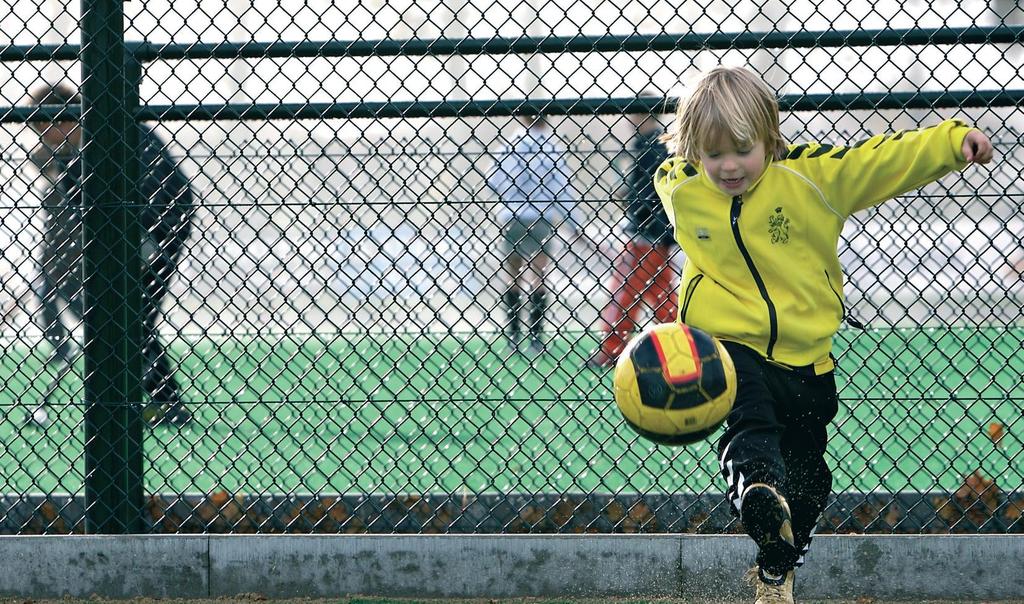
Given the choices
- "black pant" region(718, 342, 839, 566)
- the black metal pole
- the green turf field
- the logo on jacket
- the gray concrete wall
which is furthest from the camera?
the green turf field

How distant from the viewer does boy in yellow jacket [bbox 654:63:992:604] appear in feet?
9.05

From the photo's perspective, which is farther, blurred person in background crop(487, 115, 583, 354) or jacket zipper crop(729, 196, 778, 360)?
blurred person in background crop(487, 115, 583, 354)

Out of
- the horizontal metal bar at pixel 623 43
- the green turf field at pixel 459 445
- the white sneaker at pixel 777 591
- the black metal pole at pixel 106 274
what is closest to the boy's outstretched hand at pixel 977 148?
the horizontal metal bar at pixel 623 43

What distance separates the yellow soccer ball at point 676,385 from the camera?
2.57m

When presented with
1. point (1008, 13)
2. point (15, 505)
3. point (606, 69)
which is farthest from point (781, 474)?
point (15, 505)

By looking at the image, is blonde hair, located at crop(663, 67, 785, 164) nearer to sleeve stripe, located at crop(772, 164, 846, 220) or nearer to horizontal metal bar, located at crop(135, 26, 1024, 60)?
sleeve stripe, located at crop(772, 164, 846, 220)

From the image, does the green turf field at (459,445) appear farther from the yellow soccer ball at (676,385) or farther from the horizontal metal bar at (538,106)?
the yellow soccer ball at (676,385)

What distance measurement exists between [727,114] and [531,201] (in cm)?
86

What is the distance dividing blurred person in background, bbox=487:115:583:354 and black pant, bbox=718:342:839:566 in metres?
0.92

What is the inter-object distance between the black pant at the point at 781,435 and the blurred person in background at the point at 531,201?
919 millimetres

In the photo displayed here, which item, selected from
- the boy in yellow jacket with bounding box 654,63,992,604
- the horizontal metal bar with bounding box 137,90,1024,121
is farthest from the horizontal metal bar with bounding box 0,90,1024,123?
the boy in yellow jacket with bounding box 654,63,992,604

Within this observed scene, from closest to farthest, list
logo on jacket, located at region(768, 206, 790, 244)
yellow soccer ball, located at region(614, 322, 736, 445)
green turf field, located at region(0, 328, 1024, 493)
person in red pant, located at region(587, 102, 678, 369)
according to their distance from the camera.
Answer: yellow soccer ball, located at region(614, 322, 736, 445) < logo on jacket, located at region(768, 206, 790, 244) < person in red pant, located at region(587, 102, 678, 369) < green turf field, located at region(0, 328, 1024, 493)

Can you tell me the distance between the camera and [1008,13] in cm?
330

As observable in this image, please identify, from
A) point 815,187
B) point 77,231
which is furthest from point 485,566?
point 77,231
